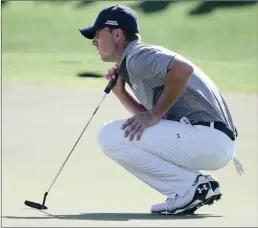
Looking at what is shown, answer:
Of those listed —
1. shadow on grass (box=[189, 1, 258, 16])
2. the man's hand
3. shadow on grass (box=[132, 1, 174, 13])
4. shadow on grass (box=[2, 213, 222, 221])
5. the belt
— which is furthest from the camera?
shadow on grass (box=[132, 1, 174, 13])

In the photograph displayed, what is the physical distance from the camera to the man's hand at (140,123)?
661 centimetres

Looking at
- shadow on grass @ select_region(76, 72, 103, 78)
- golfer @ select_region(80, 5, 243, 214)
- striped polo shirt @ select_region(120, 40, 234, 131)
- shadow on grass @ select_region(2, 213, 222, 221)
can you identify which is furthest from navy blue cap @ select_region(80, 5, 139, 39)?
shadow on grass @ select_region(76, 72, 103, 78)

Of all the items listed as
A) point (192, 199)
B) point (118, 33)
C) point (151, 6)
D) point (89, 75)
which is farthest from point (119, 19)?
point (151, 6)

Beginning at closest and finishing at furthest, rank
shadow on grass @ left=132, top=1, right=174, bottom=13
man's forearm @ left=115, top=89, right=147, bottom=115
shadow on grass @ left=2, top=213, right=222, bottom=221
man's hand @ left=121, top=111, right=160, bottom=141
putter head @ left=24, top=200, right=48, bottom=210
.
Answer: shadow on grass @ left=2, top=213, right=222, bottom=221 → man's hand @ left=121, top=111, right=160, bottom=141 → putter head @ left=24, top=200, right=48, bottom=210 → man's forearm @ left=115, top=89, right=147, bottom=115 → shadow on grass @ left=132, top=1, right=174, bottom=13

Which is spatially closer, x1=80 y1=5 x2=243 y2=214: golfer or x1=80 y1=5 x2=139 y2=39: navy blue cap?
x1=80 y1=5 x2=243 y2=214: golfer

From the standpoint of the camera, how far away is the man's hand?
661cm

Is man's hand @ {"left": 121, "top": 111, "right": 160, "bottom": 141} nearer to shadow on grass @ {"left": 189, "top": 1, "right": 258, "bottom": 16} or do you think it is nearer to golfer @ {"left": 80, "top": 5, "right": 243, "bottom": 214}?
golfer @ {"left": 80, "top": 5, "right": 243, "bottom": 214}

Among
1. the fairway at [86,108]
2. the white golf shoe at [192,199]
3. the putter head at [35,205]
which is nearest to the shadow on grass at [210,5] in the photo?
the fairway at [86,108]

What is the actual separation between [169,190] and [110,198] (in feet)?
2.81

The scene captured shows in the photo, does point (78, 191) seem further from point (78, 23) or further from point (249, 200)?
point (78, 23)

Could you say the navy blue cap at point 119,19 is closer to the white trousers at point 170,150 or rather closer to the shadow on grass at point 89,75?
the white trousers at point 170,150

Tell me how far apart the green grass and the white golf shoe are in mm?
13948

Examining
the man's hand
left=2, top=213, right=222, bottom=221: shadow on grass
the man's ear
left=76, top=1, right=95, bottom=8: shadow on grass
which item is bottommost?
left=76, top=1, right=95, bottom=8: shadow on grass

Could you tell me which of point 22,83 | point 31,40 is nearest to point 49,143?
point 22,83
